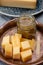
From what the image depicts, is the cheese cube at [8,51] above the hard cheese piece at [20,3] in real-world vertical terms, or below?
below

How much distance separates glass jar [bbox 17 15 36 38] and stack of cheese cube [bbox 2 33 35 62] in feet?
0.10

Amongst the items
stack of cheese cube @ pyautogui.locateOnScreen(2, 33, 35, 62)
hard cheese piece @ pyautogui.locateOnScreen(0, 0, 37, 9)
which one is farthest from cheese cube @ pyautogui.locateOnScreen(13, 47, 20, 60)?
hard cheese piece @ pyautogui.locateOnScreen(0, 0, 37, 9)

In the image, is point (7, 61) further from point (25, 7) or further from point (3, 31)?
point (25, 7)

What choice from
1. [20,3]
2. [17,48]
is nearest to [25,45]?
[17,48]

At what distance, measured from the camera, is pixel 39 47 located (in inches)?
27.6

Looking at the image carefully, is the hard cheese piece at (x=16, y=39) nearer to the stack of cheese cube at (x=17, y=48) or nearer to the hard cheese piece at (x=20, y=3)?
the stack of cheese cube at (x=17, y=48)

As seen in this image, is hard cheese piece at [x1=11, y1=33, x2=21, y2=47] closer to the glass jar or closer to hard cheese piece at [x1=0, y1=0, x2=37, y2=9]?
the glass jar

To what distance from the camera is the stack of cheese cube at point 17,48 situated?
654 millimetres

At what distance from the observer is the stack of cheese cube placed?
2.15 feet

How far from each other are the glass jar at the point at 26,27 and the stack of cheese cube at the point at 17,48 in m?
0.03

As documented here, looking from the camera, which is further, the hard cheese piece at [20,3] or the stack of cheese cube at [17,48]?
the hard cheese piece at [20,3]


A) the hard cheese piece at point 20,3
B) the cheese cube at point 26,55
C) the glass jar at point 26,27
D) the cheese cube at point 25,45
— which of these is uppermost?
the hard cheese piece at point 20,3

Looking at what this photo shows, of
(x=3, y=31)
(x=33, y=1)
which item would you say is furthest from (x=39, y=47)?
(x=33, y=1)

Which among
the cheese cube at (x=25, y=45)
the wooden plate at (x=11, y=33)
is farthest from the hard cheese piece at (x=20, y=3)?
the cheese cube at (x=25, y=45)
